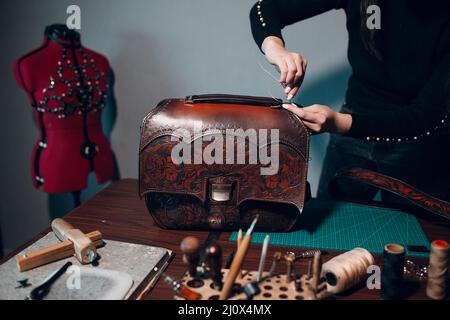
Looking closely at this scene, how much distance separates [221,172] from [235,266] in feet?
1.15

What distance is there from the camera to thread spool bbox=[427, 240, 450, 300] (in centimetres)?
A: 81

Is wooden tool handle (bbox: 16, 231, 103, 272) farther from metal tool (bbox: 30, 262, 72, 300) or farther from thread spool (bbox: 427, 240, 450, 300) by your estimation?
thread spool (bbox: 427, 240, 450, 300)

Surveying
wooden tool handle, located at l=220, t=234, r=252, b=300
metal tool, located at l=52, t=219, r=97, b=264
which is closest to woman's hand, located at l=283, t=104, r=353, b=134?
wooden tool handle, located at l=220, t=234, r=252, b=300

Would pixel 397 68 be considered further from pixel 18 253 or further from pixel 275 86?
pixel 18 253

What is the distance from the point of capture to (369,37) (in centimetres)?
126

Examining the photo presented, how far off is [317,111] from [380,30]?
37cm

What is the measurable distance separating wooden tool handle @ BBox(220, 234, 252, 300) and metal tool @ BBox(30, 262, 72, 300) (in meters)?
0.31

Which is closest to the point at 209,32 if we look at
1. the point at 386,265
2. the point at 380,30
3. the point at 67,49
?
the point at 67,49

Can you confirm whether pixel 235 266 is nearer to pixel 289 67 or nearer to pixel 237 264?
pixel 237 264

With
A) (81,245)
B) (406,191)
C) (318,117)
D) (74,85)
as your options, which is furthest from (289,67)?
(74,85)

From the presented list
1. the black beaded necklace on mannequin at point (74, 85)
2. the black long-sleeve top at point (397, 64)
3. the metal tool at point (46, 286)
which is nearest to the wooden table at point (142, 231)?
the metal tool at point (46, 286)

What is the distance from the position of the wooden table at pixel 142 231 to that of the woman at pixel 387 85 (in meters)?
0.25

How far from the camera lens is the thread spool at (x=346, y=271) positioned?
32.5 inches
